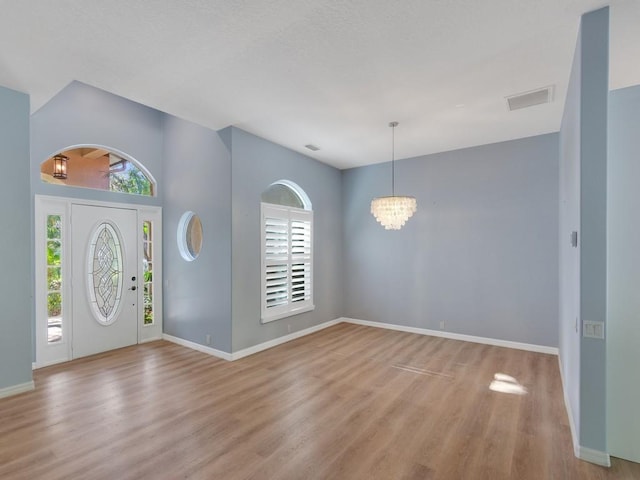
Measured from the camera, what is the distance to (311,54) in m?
2.66

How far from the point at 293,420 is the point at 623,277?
114 inches

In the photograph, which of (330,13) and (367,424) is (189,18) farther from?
(367,424)

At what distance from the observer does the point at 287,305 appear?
536cm

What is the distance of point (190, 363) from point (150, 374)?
0.50m

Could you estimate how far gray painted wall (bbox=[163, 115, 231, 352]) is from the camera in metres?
4.50

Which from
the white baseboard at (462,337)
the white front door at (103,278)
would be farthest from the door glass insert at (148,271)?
the white baseboard at (462,337)

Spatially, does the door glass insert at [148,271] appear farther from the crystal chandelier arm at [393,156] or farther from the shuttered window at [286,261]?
the crystal chandelier arm at [393,156]

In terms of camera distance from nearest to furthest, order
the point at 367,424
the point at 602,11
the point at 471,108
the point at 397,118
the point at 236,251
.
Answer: the point at 602,11, the point at 367,424, the point at 471,108, the point at 397,118, the point at 236,251

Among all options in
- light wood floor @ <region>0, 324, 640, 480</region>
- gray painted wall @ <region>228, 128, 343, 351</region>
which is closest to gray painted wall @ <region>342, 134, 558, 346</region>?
gray painted wall @ <region>228, 128, 343, 351</region>

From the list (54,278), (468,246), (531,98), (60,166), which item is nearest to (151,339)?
(54,278)

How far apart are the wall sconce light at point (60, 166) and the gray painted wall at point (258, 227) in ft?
7.57

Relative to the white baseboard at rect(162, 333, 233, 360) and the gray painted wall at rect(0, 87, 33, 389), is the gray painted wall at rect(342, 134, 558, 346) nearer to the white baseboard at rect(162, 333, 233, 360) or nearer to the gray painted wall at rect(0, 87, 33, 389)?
the white baseboard at rect(162, 333, 233, 360)

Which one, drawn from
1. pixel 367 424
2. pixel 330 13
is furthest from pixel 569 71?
pixel 367 424

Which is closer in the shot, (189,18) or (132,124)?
(189,18)
